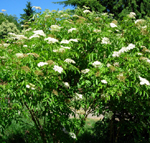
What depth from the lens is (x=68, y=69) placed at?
2.82 meters

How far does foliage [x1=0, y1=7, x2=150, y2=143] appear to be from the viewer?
2.39 m

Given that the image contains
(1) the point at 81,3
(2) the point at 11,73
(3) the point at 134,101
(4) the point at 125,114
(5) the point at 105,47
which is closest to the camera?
(2) the point at 11,73

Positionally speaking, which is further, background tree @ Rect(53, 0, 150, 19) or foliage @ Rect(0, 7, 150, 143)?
background tree @ Rect(53, 0, 150, 19)

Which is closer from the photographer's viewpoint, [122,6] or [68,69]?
[68,69]

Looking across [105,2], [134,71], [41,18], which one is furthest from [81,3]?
[134,71]

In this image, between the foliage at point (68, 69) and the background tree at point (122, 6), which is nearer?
the foliage at point (68, 69)

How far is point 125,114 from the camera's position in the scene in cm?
459

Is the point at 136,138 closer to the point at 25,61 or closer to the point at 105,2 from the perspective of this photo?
the point at 25,61

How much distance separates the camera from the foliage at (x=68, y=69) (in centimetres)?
239

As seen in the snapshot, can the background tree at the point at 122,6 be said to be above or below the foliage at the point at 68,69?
above

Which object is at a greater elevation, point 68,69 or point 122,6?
point 122,6

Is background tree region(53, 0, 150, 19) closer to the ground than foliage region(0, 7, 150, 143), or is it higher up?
higher up

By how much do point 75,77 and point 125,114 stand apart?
192 cm

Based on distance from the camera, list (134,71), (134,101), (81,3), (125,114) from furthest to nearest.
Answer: (81,3) → (125,114) → (134,101) → (134,71)
